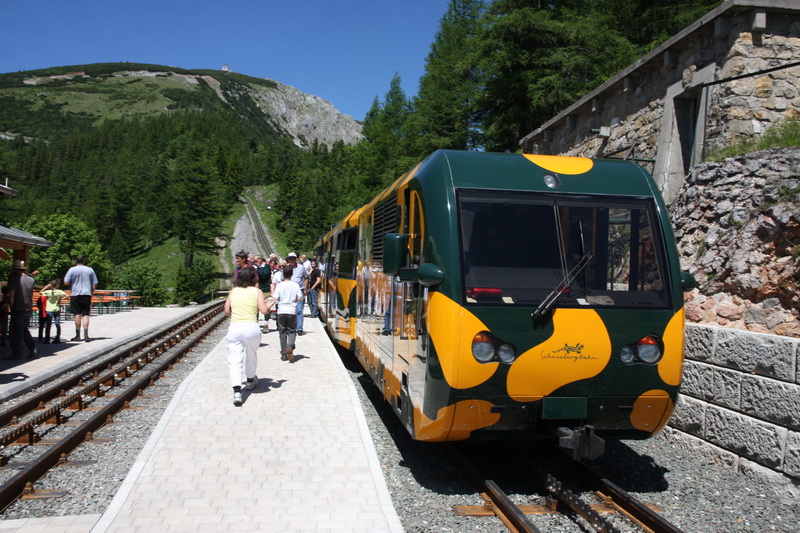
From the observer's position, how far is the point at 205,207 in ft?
259

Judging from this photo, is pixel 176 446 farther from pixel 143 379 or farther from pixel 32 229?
pixel 32 229

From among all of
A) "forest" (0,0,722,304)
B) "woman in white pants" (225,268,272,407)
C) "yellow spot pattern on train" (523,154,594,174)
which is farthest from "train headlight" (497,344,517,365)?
"forest" (0,0,722,304)

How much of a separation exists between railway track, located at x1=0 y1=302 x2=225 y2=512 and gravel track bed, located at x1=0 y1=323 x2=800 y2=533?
143mm

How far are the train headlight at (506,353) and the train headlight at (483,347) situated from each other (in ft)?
0.25

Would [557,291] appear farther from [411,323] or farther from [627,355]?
[411,323]

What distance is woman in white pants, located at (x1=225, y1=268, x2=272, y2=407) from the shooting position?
8586 millimetres

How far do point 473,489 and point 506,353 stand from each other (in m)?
1.43

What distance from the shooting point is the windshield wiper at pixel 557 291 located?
17.0ft

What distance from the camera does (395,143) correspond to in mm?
51281

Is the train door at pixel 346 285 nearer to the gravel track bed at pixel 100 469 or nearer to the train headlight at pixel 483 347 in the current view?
the gravel track bed at pixel 100 469

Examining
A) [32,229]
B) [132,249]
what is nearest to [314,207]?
[132,249]

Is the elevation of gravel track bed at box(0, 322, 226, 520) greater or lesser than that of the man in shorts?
lesser

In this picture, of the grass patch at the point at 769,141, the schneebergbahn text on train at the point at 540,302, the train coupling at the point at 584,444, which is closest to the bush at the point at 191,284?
the grass patch at the point at 769,141

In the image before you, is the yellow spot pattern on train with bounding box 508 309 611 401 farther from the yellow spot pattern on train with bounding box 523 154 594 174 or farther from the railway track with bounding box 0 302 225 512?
the railway track with bounding box 0 302 225 512
